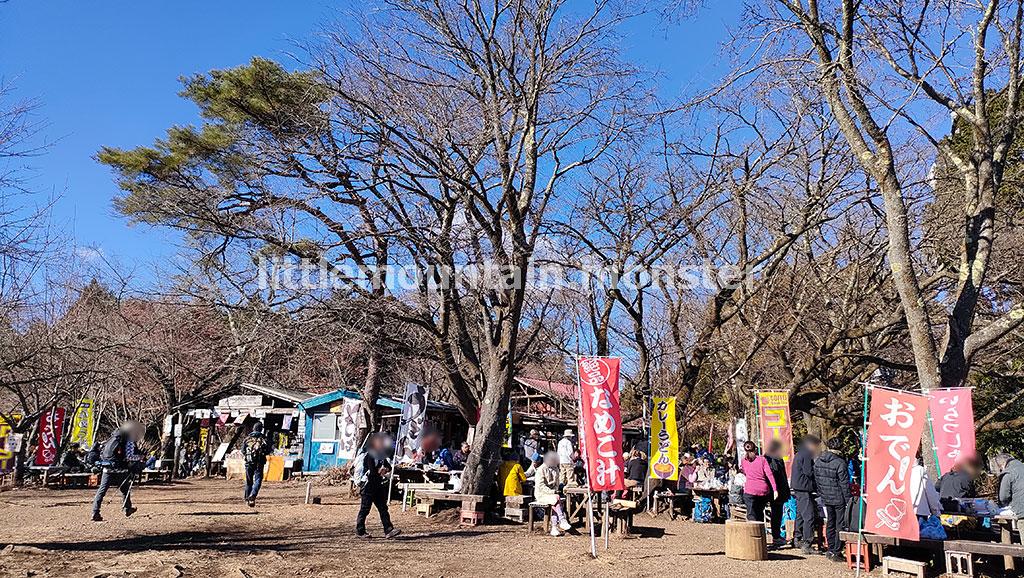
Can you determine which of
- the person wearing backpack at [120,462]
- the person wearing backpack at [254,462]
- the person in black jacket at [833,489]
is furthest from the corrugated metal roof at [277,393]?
the person in black jacket at [833,489]

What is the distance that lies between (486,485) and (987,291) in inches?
534

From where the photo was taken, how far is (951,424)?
32.0 feet

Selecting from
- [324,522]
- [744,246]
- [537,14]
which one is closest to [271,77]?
[537,14]

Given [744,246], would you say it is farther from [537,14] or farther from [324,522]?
[324,522]

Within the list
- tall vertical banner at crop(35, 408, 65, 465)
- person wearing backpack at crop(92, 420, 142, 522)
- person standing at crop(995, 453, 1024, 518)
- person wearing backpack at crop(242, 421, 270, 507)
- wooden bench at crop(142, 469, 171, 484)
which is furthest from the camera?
wooden bench at crop(142, 469, 171, 484)

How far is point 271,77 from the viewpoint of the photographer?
12.9m

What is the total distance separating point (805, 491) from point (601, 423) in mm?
2921

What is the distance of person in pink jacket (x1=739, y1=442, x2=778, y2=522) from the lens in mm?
10125

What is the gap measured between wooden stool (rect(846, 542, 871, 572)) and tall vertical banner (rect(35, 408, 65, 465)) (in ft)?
61.6

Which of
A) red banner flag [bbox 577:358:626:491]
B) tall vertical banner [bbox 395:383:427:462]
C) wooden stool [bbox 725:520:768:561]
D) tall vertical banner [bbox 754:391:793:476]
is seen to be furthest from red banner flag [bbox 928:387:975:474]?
tall vertical banner [bbox 395:383:427:462]

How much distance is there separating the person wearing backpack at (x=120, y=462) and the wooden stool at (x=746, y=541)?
8.97 meters

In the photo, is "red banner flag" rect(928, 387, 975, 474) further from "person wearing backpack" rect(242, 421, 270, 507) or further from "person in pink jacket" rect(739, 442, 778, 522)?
"person wearing backpack" rect(242, 421, 270, 507)

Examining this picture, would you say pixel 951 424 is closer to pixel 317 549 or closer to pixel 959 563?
pixel 959 563

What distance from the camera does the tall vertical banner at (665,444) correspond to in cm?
1523
